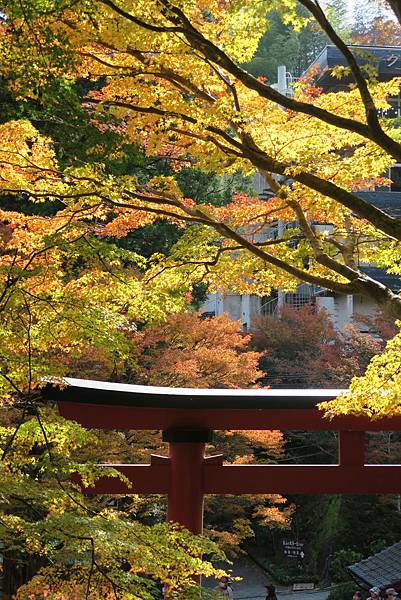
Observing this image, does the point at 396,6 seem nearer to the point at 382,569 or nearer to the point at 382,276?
the point at 382,569

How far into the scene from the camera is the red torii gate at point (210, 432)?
9047 mm

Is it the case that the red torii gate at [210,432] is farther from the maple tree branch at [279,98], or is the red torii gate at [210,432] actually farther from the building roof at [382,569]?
the maple tree branch at [279,98]

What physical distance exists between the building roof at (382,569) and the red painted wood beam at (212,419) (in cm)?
285

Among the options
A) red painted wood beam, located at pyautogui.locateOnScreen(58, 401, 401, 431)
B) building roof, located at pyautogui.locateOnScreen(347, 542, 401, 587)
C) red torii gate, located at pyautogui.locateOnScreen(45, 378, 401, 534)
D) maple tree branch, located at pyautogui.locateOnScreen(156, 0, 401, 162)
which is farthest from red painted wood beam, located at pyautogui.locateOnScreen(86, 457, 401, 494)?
maple tree branch, located at pyautogui.locateOnScreen(156, 0, 401, 162)

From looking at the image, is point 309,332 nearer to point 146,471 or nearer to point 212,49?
point 146,471

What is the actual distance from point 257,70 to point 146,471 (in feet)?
103

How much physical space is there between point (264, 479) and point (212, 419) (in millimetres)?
1059

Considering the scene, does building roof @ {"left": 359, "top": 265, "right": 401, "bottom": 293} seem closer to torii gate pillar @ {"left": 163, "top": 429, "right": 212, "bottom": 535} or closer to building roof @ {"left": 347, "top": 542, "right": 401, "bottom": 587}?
building roof @ {"left": 347, "top": 542, "right": 401, "bottom": 587}

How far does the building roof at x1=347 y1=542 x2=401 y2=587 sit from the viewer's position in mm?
11539

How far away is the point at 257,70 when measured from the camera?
38.2m

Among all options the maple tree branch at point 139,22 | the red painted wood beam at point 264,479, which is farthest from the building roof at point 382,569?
the maple tree branch at point 139,22

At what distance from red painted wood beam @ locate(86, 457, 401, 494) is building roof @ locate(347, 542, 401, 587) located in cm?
202

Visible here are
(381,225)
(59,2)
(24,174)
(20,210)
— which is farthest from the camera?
(20,210)

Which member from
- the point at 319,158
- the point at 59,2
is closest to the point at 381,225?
the point at 319,158
